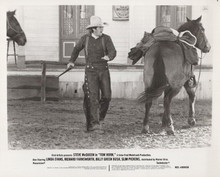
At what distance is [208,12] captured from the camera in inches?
94.0

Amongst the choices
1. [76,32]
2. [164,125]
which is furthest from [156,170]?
[76,32]

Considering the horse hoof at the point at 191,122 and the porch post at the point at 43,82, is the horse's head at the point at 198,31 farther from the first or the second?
the porch post at the point at 43,82

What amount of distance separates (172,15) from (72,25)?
45 centimetres

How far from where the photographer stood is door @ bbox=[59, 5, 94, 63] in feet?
7.79

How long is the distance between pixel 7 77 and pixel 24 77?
77mm

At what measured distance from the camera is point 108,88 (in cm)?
239

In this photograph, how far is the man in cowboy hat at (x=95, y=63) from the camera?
237 centimetres

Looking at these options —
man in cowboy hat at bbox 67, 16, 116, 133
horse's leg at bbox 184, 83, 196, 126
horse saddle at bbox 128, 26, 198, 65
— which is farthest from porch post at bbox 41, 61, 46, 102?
horse's leg at bbox 184, 83, 196, 126

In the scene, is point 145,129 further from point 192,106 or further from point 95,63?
point 95,63

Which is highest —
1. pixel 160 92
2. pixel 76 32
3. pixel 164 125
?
pixel 76 32

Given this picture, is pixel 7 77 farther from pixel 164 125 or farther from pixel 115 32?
pixel 164 125

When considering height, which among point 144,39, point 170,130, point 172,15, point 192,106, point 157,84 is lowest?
point 170,130

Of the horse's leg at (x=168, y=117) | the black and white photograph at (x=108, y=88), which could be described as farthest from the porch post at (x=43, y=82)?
the horse's leg at (x=168, y=117)

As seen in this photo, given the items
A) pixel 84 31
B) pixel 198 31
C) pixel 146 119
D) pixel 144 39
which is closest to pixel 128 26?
pixel 144 39
